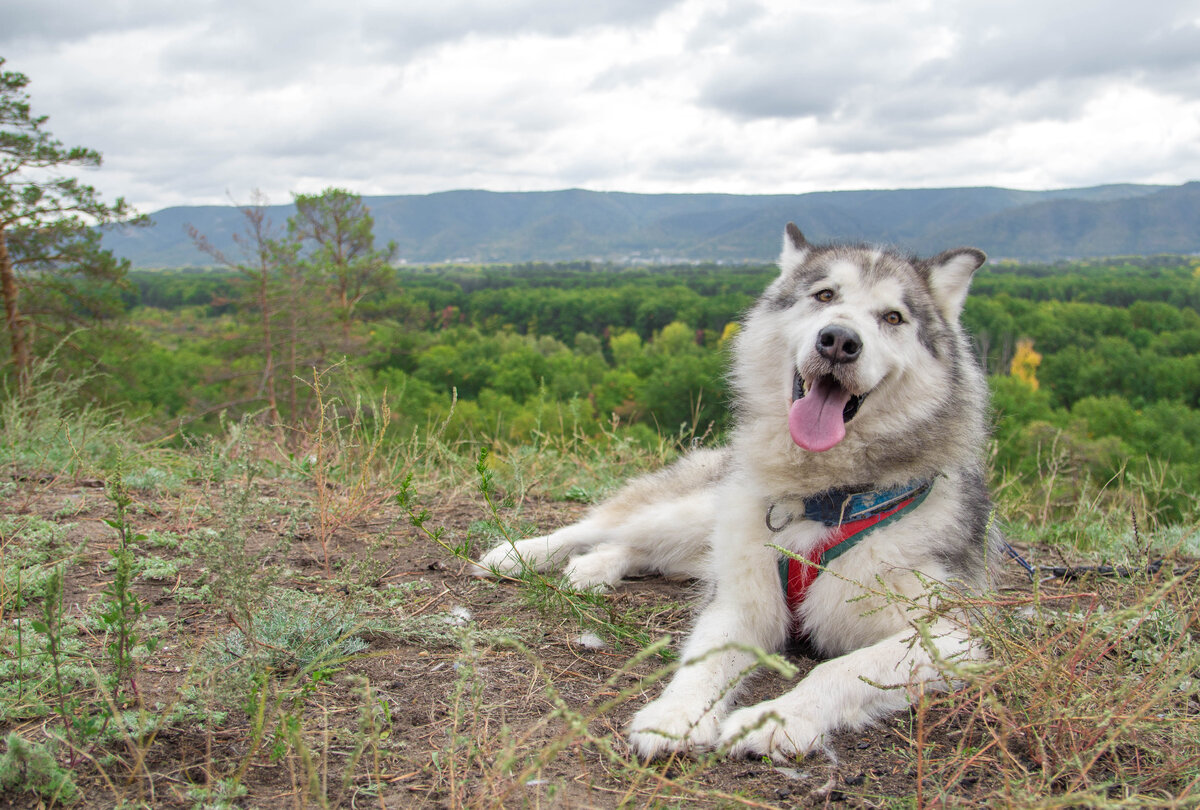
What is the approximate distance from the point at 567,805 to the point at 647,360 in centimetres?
4519

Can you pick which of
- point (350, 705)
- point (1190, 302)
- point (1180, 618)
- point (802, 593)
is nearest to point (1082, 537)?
point (1180, 618)

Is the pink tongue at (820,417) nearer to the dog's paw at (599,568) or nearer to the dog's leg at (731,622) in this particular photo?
the dog's leg at (731,622)

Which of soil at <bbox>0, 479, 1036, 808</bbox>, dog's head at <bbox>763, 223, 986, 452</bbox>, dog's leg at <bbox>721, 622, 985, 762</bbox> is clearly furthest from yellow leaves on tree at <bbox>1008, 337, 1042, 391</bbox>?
soil at <bbox>0, 479, 1036, 808</bbox>

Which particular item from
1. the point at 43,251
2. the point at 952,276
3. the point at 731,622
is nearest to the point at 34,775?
the point at 731,622

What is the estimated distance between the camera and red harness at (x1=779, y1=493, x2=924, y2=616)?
8.87 feet

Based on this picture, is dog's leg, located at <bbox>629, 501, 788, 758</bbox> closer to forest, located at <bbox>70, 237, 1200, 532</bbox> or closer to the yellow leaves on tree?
forest, located at <bbox>70, 237, 1200, 532</bbox>

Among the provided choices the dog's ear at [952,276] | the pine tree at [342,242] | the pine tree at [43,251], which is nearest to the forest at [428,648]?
the dog's ear at [952,276]

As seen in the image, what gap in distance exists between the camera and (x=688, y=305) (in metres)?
71.2

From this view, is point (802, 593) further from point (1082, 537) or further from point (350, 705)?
point (1082, 537)

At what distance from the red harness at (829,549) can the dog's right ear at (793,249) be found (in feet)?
4.72

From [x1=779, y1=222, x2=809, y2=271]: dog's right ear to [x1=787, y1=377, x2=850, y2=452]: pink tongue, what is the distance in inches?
40.5

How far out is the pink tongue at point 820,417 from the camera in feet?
9.07

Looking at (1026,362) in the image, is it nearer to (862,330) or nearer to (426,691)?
(862,330)

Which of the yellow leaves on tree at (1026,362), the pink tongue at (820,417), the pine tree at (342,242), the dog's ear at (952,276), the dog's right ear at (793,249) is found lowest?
the yellow leaves on tree at (1026,362)
